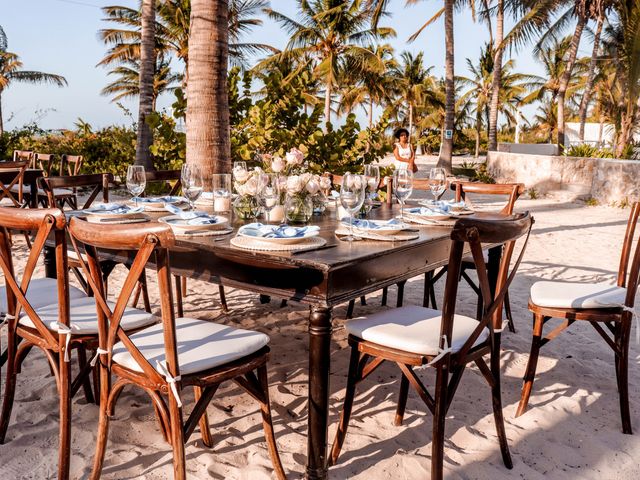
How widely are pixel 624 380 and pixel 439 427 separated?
1207mm

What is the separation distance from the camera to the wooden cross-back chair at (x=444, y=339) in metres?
2.08

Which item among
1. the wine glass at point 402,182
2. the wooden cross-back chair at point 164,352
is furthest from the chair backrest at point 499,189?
the wooden cross-back chair at point 164,352

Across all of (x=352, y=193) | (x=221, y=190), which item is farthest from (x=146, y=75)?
(x=352, y=193)

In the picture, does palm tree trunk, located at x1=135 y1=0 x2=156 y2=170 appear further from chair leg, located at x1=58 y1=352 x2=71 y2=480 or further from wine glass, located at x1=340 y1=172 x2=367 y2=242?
chair leg, located at x1=58 y1=352 x2=71 y2=480

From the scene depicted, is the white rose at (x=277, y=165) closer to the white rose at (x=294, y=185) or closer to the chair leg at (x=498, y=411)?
the white rose at (x=294, y=185)

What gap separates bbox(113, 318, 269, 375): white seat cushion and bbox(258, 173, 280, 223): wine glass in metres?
0.64

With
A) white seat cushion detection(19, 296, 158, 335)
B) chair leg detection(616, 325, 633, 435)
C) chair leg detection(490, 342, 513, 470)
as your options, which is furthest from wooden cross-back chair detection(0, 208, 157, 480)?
chair leg detection(616, 325, 633, 435)

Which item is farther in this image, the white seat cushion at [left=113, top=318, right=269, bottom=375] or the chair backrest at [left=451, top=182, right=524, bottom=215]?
the chair backrest at [left=451, top=182, right=524, bottom=215]

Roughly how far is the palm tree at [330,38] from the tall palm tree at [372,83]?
712mm

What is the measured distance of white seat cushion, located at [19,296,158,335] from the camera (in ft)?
7.60

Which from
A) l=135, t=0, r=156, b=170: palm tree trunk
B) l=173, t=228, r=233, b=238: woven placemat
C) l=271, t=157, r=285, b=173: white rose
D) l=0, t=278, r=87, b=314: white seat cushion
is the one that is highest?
l=135, t=0, r=156, b=170: palm tree trunk

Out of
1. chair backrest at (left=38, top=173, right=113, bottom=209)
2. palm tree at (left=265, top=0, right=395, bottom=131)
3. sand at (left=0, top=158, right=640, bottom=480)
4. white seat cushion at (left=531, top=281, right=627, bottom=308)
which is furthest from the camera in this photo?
palm tree at (left=265, top=0, right=395, bottom=131)

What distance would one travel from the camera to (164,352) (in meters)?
2.06

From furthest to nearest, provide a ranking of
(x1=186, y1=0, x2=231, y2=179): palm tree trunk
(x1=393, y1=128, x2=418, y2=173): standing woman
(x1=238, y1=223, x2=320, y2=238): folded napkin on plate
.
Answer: (x1=393, y1=128, x2=418, y2=173): standing woman, (x1=186, y1=0, x2=231, y2=179): palm tree trunk, (x1=238, y1=223, x2=320, y2=238): folded napkin on plate
